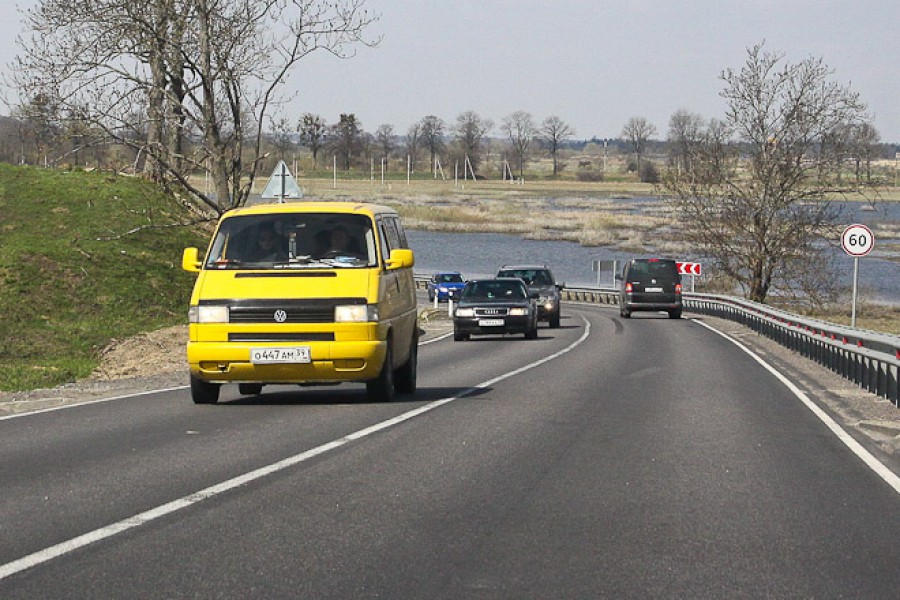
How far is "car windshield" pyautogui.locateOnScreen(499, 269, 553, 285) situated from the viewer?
42250mm

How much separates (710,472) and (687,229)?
50128mm

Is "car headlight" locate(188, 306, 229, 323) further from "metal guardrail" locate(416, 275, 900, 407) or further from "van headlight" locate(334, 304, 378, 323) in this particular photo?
"metal guardrail" locate(416, 275, 900, 407)

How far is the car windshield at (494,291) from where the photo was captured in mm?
33812

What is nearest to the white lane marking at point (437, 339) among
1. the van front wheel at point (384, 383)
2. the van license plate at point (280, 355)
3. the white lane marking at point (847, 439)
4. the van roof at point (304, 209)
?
the white lane marking at point (847, 439)

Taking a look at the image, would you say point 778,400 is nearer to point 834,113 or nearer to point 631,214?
point 834,113

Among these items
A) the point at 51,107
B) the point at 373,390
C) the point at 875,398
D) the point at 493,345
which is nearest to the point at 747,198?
the point at 493,345

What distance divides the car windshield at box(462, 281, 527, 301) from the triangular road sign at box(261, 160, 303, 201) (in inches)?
357

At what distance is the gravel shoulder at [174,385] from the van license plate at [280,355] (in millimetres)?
2675

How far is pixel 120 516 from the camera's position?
25.9 ft

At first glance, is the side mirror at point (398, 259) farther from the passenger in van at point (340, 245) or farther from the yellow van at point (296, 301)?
the passenger in van at point (340, 245)

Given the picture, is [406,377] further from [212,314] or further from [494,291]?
[494,291]

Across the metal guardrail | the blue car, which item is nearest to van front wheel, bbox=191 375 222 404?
the metal guardrail

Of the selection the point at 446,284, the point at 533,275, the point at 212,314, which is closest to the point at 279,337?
the point at 212,314

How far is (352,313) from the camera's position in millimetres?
14266
